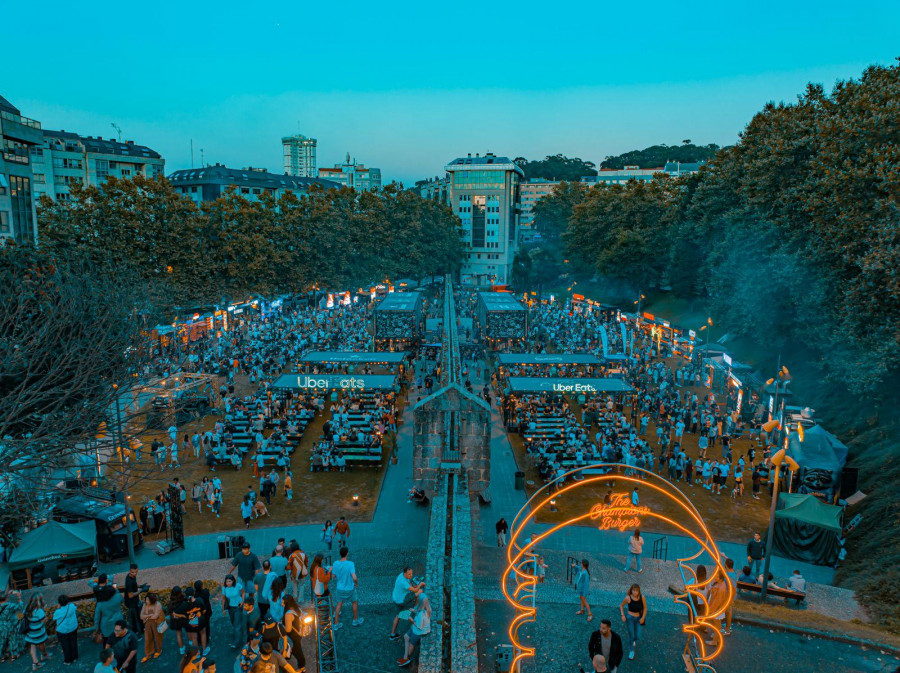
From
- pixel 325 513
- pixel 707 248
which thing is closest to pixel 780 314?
pixel 707 248

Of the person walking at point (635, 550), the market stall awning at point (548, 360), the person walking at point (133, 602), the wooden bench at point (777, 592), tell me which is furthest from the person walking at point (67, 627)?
the market stall awning at point (548, 360)

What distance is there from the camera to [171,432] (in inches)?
929

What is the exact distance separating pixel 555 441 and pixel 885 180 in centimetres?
1528

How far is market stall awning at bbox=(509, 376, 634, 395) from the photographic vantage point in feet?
86.4

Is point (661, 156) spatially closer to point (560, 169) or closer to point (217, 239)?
point (560, 169)

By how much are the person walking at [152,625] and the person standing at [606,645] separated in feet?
23.6

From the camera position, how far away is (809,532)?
623 inches

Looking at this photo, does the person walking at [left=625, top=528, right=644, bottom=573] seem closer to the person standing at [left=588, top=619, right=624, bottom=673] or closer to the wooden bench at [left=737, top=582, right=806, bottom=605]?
the wooden bench at [left=737, top=582, right=806, bottom=605]

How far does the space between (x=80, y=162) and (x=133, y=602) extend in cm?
7680

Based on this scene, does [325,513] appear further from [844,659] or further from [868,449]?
[868,449]

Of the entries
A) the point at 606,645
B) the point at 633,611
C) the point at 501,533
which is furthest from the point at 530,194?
the point at 606,645

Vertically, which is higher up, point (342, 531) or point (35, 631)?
point (35, 631)

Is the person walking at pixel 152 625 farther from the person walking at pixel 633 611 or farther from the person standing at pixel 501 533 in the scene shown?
the person standing at pixel 501 533

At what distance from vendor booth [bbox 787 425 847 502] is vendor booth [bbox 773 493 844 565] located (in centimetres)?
297
